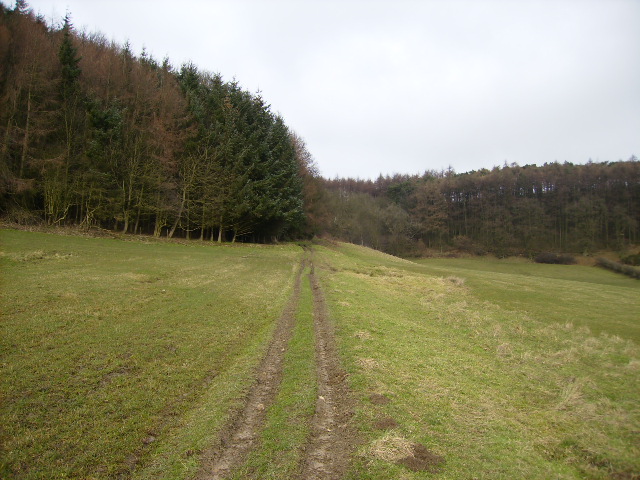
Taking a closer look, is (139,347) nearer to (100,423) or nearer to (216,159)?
(100,423)

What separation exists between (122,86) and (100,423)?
4678 cm

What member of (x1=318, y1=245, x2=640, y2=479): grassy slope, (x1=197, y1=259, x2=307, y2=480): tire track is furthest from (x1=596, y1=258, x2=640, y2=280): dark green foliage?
(x1=197, y1=259, x2=307, y2=480): tire track

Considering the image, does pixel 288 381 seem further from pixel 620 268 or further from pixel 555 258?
pixel 555 258

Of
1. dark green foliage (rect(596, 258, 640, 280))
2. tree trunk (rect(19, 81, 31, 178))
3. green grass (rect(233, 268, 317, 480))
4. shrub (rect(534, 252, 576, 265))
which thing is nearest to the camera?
green grass (rect(233, 268, 317, 480))

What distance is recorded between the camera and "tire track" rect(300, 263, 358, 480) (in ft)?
17.8

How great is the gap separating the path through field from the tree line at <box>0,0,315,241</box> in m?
36.3

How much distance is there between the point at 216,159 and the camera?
45.8 m

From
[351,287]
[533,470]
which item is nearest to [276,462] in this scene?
[533,470]

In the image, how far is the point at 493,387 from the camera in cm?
925

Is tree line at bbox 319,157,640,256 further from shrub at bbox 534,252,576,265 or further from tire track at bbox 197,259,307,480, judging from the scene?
tire track at bbox 197,259,307,480

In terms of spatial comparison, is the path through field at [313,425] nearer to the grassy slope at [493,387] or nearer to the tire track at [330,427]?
the tire track at [330,427]

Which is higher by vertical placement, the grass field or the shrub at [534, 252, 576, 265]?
the shrub at [534, 252, 576, 265]

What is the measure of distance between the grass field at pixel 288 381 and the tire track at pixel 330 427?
0.69 feet

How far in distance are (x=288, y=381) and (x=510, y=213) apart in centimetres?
10972
